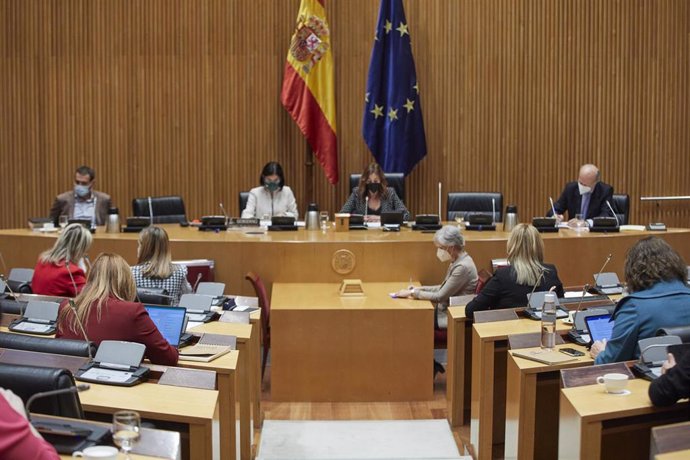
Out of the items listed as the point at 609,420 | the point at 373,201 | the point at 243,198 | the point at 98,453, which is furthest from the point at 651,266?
the point at 243,198

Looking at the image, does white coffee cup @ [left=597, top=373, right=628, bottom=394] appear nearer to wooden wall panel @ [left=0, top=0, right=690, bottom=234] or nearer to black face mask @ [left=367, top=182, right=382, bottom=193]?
black face mask @ [left=367, top=182, right=382, bottom=193]

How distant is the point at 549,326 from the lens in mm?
4320

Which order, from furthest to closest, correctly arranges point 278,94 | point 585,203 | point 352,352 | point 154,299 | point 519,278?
point 278,94 → point 585,203 → point 352,352 → point 519,278 → point 154,299

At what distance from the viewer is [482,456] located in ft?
16.0

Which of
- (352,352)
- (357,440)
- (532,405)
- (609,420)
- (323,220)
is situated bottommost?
(357,440)

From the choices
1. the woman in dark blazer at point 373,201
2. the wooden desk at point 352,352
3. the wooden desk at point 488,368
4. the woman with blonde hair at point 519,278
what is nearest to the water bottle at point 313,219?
the woman in dark blazer at point 373,201

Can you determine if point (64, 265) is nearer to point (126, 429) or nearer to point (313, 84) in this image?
point (126, 429)

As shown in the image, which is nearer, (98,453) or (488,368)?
(98,453)

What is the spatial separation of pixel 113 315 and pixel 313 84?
6219 mm

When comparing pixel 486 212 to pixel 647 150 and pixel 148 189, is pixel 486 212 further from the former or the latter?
pixel 148 189

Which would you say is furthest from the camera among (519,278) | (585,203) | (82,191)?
(82,191)

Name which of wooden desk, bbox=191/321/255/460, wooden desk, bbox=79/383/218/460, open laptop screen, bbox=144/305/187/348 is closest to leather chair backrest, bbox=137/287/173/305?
wooden desk, bbox=191/321/255/460

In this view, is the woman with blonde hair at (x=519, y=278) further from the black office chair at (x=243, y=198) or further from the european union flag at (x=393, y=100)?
the european union flag at (x=393, y=100)

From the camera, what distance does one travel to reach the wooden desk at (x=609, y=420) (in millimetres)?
3305
